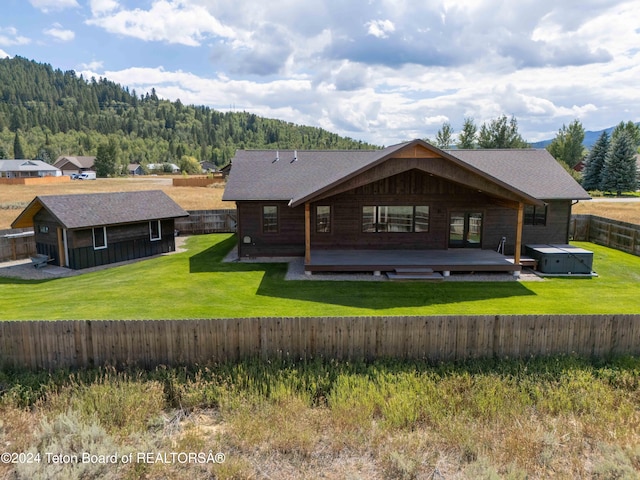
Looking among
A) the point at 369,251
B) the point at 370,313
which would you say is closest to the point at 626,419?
the point at 370,313

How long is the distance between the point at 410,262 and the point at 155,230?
12.4 meters

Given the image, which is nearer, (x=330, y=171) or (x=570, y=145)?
(x=330, y=171)

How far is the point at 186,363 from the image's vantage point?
364 inches

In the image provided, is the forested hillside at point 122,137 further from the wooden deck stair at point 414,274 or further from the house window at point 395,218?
the wooden deck stair at point 414,274

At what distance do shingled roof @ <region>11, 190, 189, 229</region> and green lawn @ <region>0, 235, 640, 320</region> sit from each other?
2.46 metres

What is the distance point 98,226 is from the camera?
60.2 ft

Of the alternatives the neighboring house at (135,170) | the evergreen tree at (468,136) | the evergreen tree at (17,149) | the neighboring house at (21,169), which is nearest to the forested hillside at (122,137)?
the evergreen tree at (17,149)

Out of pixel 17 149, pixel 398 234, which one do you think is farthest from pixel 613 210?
pixel 17 149

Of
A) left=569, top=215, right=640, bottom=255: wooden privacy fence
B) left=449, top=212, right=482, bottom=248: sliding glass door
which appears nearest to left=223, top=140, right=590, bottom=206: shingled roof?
left=449, top=212, right=482, bottom=248: sliding glass door

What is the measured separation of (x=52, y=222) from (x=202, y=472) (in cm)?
1597

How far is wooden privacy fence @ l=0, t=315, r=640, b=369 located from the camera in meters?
9.09

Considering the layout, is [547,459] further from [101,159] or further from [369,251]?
[101,159]

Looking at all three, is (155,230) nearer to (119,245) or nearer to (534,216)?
(119,245)

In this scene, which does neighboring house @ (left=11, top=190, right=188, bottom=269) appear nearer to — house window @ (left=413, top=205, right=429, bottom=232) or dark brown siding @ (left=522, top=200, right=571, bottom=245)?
house window @ (left=413, top=205, right=429, bottom=232)
